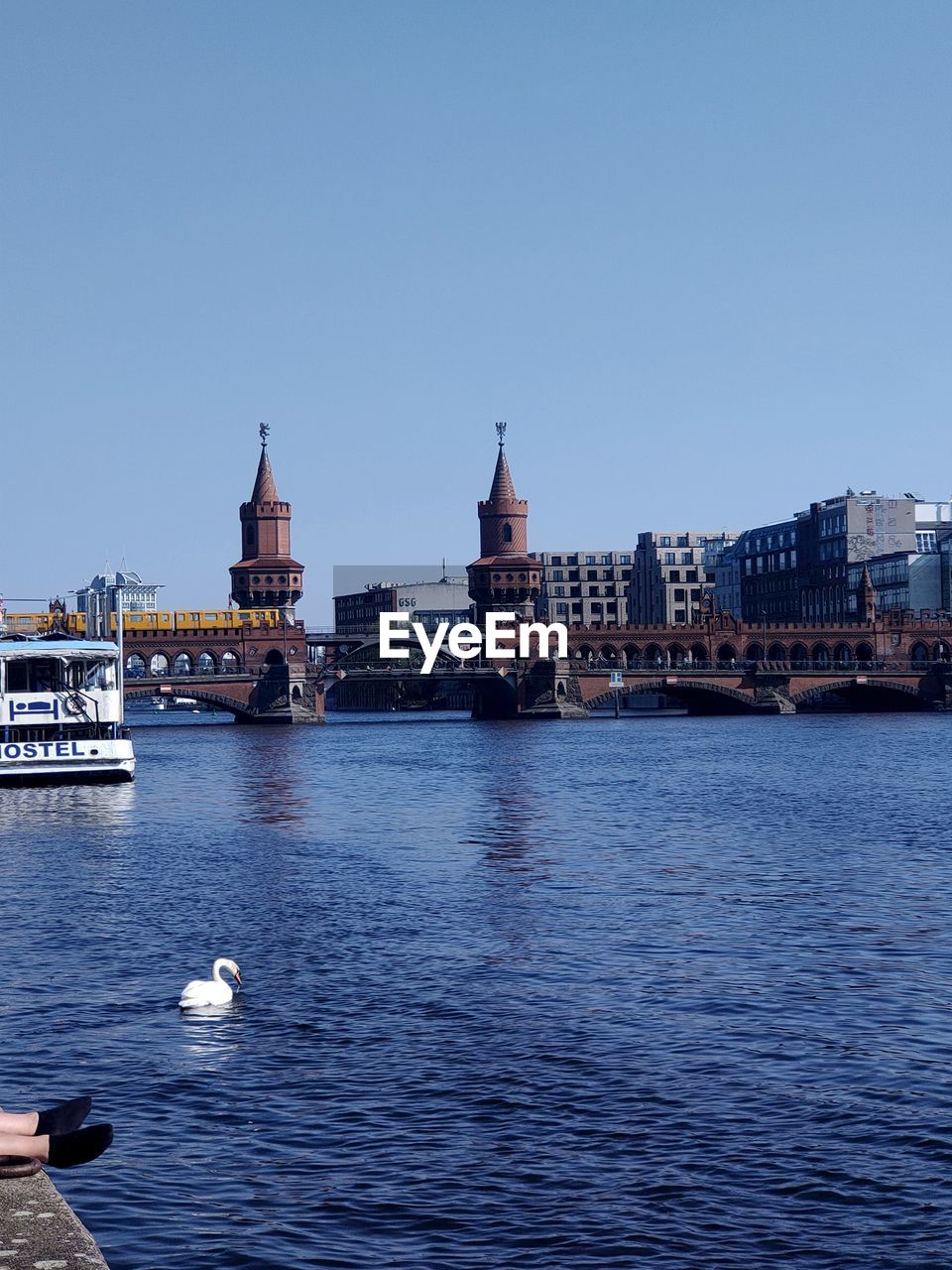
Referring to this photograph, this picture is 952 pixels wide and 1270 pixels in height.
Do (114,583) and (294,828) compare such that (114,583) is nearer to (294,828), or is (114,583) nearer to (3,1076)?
(294,828)

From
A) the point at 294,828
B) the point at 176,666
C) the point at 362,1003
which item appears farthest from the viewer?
the point at 176,666

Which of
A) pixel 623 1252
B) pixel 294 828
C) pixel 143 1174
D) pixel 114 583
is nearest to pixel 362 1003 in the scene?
pixel 143 1174

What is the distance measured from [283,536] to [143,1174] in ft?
595

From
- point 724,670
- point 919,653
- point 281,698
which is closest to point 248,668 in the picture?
point 281,698

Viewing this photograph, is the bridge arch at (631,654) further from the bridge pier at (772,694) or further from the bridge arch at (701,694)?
the bridge pier at (772,694)

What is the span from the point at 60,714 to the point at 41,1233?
60.4m

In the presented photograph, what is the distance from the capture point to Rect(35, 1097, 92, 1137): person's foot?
47.4ft

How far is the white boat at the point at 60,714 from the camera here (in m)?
70.1

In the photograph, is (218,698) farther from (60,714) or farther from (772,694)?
(60,714)

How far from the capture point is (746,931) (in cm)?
3186

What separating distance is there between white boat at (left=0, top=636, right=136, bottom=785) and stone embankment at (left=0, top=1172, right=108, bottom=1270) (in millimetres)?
58002

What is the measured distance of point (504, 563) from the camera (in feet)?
641

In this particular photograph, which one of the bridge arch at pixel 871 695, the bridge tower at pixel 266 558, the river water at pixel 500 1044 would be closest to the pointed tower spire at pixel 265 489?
the bridge tower at pixel 266 558

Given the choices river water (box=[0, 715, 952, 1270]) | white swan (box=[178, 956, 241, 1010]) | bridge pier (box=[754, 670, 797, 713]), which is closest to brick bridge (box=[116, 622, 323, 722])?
bridge pier (box=[754, 670, 797, 713])
